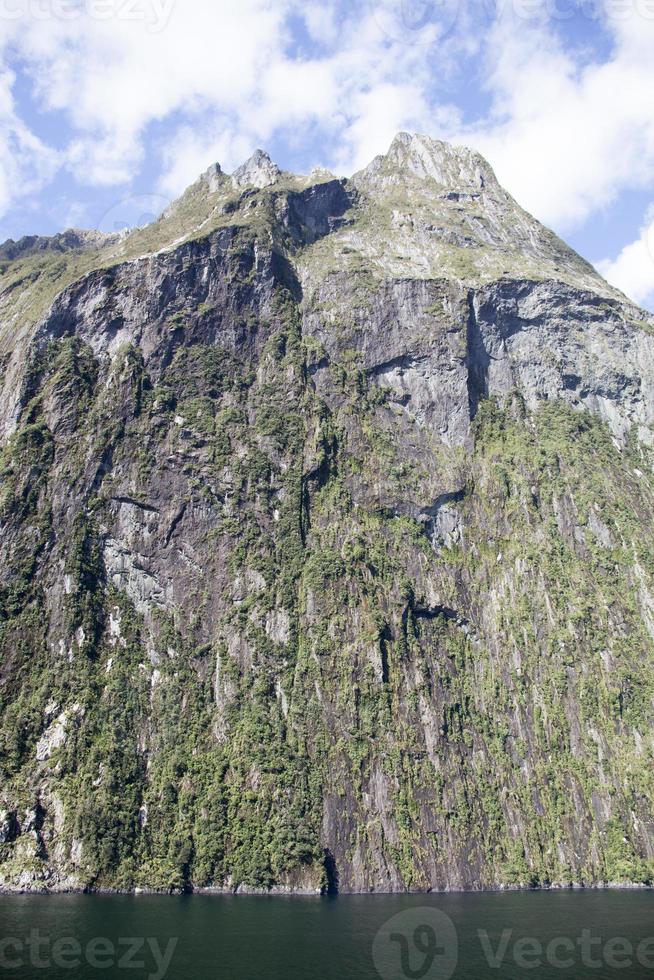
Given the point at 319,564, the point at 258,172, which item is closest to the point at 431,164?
the point at 258,172

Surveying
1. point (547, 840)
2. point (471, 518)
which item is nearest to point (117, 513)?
point (471, 518)

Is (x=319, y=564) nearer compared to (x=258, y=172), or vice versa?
(x=319, y=564)

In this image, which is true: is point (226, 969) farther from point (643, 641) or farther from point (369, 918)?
point (643, 641)

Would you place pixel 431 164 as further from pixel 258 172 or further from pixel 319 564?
pixel 319 564

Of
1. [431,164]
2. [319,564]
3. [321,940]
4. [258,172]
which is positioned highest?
[431,164]

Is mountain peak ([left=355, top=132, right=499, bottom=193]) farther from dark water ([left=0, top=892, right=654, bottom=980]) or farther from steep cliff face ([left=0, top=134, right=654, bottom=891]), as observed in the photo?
dark water ([left=0, top=892, right=654, bottom=980])
